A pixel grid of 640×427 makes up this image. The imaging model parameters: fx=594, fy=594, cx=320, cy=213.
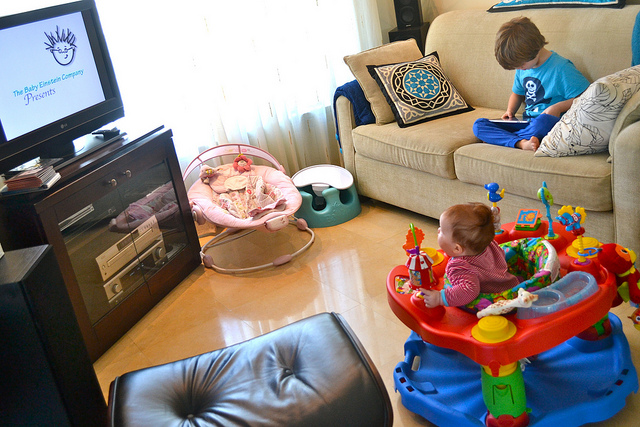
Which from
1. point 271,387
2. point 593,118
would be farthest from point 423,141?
point 271,387

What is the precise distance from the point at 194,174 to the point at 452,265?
2.16 meters

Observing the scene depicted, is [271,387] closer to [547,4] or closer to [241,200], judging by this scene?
[241,200]

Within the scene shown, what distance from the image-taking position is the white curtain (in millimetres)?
3090

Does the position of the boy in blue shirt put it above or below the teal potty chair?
above

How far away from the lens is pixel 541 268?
1.64m

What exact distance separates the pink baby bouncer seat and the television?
0.59 metres

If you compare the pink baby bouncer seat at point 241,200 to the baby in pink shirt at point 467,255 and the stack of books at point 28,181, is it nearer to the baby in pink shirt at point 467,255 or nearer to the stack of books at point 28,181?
the stack of books at point 28,181

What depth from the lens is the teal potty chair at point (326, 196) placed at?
313 cm

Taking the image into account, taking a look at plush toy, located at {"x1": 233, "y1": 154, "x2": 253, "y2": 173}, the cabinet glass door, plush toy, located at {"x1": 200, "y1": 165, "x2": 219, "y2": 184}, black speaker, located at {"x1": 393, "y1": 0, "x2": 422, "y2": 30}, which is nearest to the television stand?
the cabinet glass door

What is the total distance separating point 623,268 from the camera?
62.8 inches

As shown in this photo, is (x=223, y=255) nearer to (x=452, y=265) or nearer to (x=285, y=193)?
(x=285, y=193)

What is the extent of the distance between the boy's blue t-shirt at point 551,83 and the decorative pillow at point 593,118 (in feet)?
0.95

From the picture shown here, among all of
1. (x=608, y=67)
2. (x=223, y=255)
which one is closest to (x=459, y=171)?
(x=608, y=67)

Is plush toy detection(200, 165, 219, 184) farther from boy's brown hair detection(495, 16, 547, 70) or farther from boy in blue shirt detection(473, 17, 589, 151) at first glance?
boy's brown hair detection(495, 16, 547, 70)
